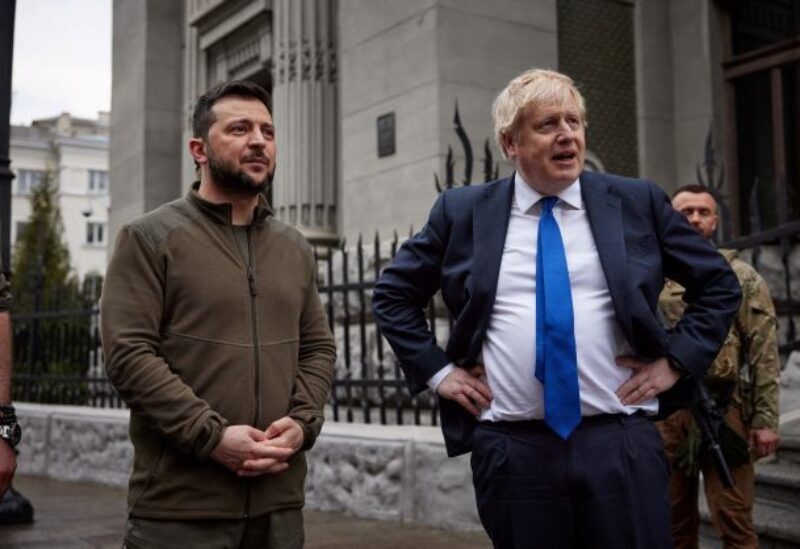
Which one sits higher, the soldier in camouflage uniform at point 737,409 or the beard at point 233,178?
the beard at point 233,178

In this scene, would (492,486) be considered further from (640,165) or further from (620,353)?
Answer: (640,165)

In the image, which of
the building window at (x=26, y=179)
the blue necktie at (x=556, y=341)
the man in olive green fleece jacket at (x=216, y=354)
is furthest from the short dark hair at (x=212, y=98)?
the building window at (x=26, y=179)

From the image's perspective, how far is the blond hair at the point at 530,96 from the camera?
2730 mm

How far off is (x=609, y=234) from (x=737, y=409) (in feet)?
6.82

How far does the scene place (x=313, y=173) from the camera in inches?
452

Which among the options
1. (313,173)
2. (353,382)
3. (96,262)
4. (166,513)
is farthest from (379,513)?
(96,262)

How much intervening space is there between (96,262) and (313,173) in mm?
56454

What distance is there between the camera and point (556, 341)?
266cm

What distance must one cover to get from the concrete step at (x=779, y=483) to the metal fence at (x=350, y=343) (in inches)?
49.6

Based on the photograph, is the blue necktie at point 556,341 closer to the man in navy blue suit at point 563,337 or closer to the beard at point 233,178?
the man in navy blue suit at point 563,337

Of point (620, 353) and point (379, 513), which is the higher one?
point (620, 353)

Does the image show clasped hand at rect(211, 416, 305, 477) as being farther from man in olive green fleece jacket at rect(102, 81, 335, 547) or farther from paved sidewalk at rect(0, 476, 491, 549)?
paved sidewalk at rect(0, 476, 491, 549)

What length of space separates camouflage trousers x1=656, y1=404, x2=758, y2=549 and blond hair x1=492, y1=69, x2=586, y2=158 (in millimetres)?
2229

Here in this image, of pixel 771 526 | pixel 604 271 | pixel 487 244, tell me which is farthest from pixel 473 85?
pixel 604 271
